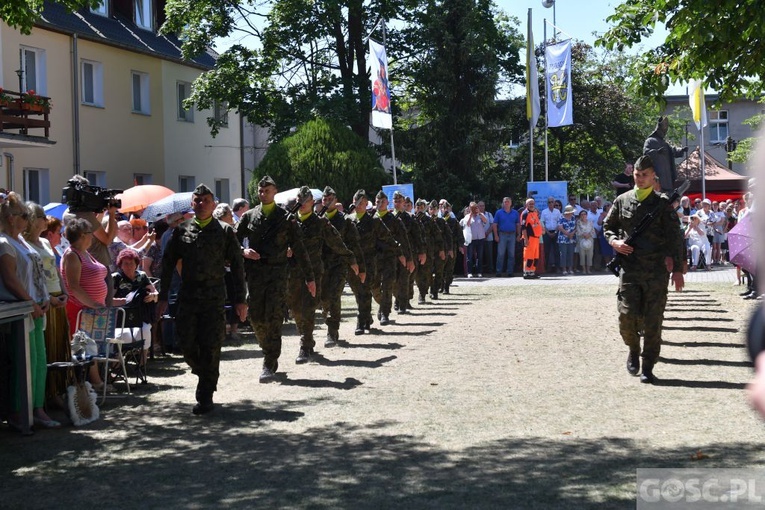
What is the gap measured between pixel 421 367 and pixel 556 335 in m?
3.68

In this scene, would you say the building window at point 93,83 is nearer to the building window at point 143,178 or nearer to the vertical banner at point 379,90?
the building window at point 143,178

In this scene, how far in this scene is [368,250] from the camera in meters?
17.7

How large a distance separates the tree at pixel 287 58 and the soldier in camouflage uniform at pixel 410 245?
17.0 metres

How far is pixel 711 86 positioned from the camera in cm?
1738

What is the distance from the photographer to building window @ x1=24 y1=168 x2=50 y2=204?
32.2 meters

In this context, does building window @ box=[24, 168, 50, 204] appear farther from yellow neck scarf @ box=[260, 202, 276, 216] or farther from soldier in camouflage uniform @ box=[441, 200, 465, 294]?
yellow neck scarf @ box=[260, 202, 276, 216]

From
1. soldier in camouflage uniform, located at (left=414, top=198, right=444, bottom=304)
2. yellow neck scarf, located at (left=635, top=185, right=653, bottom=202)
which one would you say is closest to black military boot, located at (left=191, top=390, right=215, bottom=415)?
yellow neck scarf, located at (left=635, top=185, right=653, bottom=202)

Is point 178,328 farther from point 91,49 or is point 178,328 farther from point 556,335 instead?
point 91,49

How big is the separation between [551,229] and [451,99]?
10.7 meters

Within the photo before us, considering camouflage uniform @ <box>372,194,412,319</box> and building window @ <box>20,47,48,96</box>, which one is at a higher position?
building window @ <box>20,47,48,96</box>

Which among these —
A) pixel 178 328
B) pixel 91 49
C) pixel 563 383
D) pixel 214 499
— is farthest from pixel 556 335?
pixel 91 49

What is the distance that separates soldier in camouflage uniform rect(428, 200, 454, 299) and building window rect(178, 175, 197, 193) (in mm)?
19051

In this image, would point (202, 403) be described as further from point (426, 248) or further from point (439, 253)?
point (439, 253)

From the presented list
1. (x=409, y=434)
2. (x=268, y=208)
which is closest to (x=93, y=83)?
(x=268, y=208)
